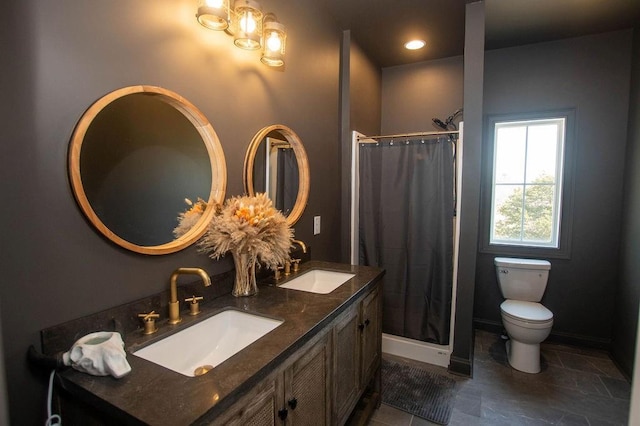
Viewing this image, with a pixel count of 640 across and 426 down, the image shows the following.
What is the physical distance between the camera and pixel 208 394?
2.43ft

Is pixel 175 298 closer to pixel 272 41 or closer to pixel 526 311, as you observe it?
pixel 272 41

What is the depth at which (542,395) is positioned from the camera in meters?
2.11

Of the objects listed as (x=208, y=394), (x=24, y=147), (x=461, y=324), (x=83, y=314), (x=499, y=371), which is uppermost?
(x=24, y=147)

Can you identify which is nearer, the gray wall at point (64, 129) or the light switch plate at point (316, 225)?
the gray wall at point (64, 129)

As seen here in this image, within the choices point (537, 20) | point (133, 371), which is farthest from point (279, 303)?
point (537, 20)

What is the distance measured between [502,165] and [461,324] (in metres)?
1.60

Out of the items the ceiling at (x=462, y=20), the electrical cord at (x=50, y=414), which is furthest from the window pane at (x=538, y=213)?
the electrical cord at (x=50, y=414)

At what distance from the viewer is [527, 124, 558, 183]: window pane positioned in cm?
282

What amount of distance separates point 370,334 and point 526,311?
1.47 metres

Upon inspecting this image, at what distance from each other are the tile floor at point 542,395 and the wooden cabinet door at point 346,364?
0.54m

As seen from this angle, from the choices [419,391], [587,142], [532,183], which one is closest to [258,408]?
[419,391]

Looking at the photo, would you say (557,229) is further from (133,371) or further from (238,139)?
(133,371)

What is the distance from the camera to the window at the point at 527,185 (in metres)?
2.78

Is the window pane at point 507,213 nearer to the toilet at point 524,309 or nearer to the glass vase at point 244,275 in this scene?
the toilet at point 524,309
